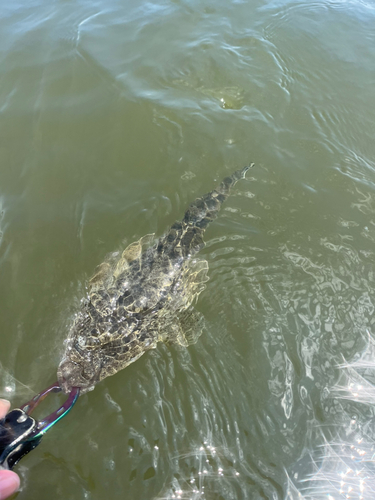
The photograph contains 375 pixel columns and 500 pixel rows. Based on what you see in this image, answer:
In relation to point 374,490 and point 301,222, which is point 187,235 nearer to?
point 301,222

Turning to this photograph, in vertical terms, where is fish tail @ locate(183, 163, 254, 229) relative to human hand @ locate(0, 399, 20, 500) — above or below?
above

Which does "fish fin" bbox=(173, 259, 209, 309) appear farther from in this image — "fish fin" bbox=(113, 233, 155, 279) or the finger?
the finger

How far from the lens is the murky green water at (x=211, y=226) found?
4.11 m

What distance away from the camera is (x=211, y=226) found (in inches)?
224

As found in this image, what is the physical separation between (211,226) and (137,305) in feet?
6.57

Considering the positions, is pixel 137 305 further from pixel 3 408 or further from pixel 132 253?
pixel 3 408

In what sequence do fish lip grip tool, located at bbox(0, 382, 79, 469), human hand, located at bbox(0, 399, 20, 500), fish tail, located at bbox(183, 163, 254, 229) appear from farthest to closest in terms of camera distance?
fish tail, located at bbox(183, 163, 254, 229), fish lip grip tool, located at bbox(0, 382, 79, 469), human hand, located at bbox(0, 399, 20, 500)

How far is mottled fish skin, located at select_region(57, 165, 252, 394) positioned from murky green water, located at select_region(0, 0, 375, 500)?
0.75ft

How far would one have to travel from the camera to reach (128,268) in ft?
16.3

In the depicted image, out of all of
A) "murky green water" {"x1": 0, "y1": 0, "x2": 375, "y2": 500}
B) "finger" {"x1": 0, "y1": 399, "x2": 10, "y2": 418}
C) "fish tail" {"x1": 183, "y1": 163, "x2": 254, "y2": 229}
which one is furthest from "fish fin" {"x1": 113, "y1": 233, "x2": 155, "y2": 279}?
"finger" {"x1": 0, "y1": 399, "x2": 10, "y2": 418}

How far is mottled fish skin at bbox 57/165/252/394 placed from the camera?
4246 mm

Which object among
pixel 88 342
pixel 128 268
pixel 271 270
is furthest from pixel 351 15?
pixel 88 342

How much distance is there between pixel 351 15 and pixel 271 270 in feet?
29.0

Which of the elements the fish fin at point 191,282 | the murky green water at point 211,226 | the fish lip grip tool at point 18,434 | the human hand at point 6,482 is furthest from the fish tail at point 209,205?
the human hand at point 6,482
